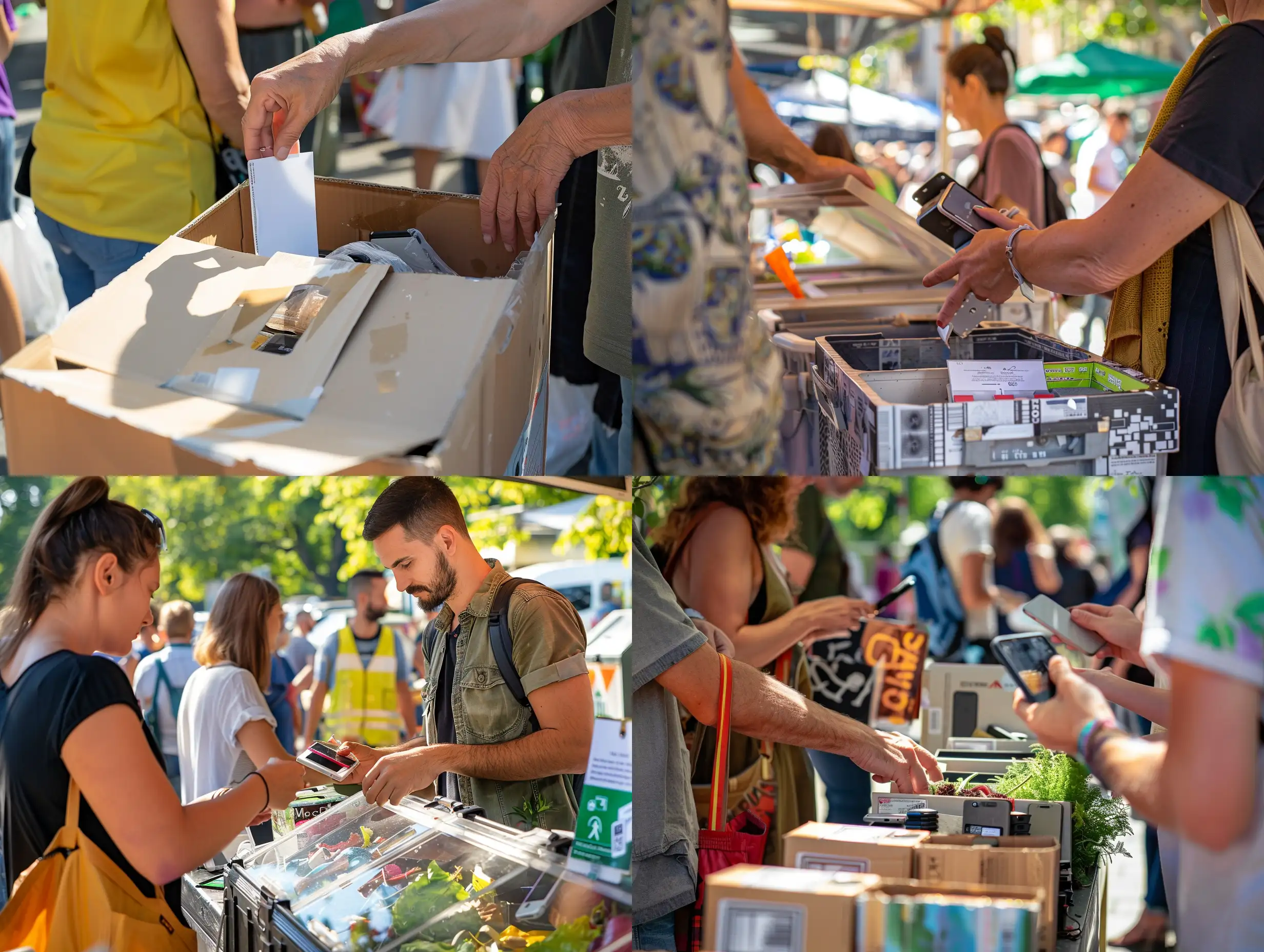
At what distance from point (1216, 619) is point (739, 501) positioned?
72cm

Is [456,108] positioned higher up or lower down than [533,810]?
higher up

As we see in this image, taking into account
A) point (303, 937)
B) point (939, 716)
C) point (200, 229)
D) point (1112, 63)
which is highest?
point (1112, 63)

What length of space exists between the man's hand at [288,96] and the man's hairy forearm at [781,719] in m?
1.21

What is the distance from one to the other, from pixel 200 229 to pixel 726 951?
1.49 meters

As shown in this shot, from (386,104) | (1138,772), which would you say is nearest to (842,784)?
(1138,772)

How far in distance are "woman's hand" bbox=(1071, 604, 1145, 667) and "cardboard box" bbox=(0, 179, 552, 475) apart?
93cm

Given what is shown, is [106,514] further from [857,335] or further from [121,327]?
[857,335]

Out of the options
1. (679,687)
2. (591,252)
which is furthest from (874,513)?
(591,252)

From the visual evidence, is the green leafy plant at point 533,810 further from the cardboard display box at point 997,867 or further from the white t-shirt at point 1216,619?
the white t-shirt at point 1216,619

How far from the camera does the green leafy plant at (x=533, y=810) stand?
1.98 m

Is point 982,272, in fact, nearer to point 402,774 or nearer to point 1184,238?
point 1184,238

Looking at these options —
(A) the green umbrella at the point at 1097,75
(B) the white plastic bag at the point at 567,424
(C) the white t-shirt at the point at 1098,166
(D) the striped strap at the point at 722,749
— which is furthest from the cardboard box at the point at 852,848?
(A) the green umbrella at the point at 1097,75

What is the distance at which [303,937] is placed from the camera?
2039 mm

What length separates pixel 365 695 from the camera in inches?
117
